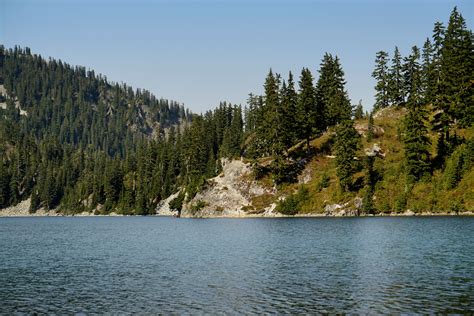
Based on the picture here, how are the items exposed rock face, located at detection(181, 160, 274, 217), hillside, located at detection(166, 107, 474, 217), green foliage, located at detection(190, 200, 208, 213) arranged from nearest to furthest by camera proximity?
hillside, located at detection(166, 107, 474, 217) → exposed rock face, located at detection(181, 160, 274, 217) → green foliage, located at detection(190, 200, 208, 213)

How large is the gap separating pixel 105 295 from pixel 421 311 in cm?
2084

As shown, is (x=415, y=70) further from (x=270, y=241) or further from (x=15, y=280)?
(x=15, y=280)

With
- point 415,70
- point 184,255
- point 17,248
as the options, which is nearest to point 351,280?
point 184,255

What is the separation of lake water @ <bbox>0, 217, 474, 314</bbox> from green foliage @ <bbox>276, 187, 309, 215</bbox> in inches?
1995

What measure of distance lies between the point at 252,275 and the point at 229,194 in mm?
92064

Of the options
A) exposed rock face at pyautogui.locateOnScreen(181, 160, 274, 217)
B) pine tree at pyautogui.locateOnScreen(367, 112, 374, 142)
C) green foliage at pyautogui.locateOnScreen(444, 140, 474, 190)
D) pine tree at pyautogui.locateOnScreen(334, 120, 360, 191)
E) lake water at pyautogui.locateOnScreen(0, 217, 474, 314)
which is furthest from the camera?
exposed rock face at pyautogui.locateOnScreen(181, 160, 274, 217)

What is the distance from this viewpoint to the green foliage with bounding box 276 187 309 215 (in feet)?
381

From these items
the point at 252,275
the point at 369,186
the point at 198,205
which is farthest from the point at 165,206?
the point at 252,275

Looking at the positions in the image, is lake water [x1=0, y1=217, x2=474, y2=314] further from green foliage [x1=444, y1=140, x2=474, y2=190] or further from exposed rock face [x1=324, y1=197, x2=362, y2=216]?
exposed rock face [x1=324, y1=197, x2=362, y2=216]

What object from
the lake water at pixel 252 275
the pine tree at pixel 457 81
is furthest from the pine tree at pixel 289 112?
the lake water at pixel 252 275

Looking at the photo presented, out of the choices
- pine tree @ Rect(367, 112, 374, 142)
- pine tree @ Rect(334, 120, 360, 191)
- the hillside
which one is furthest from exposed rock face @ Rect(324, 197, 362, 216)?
pine tree @ Rect(367, 112, 374, 142)

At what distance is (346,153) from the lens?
4459 inches

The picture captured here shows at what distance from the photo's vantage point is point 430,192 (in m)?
100

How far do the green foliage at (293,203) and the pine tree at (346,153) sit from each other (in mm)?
10107
